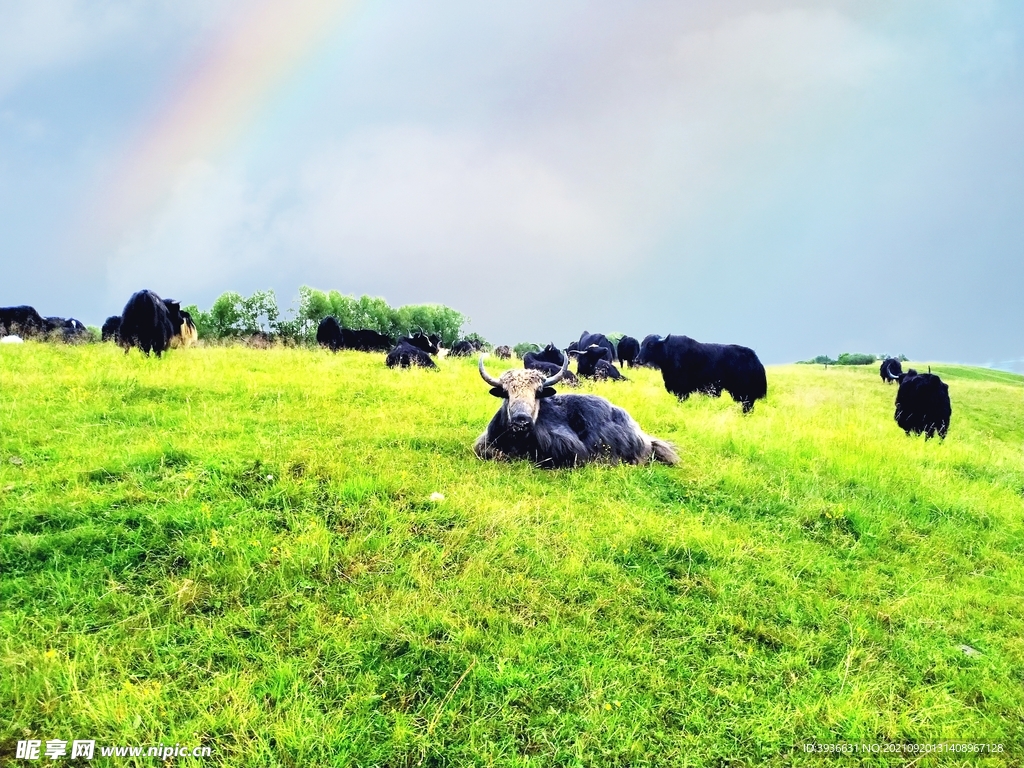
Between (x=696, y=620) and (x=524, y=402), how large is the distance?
3948 mm

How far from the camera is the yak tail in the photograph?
26.7 ft

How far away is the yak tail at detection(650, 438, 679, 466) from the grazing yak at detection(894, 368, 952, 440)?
32.0 feet

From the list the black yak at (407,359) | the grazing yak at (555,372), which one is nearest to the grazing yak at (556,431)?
the grazing yak at (555,372)

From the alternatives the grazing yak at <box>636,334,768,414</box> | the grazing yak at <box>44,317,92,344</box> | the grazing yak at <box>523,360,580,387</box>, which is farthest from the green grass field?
the grazing yak at <box>44,317,92,344</box>

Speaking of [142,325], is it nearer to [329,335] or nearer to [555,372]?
[555,372]

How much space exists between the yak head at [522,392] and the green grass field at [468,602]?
2.68 ft

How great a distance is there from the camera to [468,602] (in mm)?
4191

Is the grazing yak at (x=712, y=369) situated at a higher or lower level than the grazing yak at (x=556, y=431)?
higher

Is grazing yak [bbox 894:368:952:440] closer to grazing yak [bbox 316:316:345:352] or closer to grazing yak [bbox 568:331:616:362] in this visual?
grazing yak [bbox 568:331:616:362]

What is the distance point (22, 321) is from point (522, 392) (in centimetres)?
3087

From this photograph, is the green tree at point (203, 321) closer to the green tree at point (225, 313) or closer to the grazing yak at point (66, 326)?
the green tree at point (225, 313)

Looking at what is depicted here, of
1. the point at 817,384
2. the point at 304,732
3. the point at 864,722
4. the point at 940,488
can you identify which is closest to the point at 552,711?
the point at 304,732

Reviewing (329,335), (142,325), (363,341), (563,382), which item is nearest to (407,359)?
(563,382)

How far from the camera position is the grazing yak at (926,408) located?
14.2 meters
